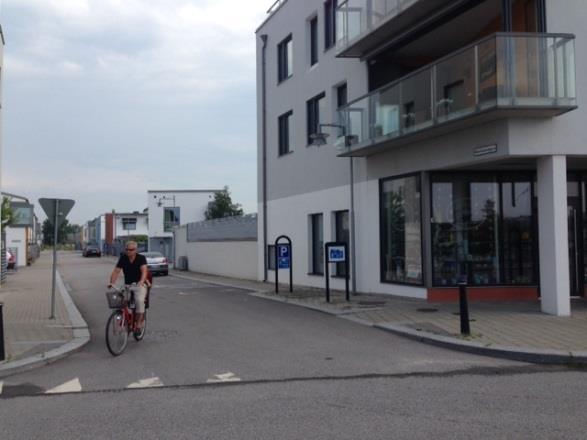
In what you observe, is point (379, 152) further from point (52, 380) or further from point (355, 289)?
point (52, 380)

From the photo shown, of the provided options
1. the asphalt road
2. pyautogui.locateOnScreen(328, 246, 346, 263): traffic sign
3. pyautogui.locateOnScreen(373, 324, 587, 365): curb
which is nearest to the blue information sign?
pyautogui.locateOnScreen(328, 246, 346, 263): traffic sign

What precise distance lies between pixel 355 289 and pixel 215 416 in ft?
38.8

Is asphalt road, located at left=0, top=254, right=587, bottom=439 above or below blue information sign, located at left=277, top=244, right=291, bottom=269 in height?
below

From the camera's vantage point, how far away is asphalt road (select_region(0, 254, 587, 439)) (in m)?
5.75

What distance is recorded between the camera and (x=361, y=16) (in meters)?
16.0

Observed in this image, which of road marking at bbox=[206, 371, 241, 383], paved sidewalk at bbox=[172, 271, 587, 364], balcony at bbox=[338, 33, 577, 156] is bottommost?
road marking at bbox=[206, 371, 241, 383]

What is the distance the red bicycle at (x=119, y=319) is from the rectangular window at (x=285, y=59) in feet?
47.0

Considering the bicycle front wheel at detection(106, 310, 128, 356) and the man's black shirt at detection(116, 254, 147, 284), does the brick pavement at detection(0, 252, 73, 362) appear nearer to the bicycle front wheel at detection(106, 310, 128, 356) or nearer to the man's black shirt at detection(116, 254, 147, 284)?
the bicycle front wheel at detection(106, 310, 128, 356)

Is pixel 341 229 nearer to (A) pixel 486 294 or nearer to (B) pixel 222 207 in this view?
(A) pixel 486 294

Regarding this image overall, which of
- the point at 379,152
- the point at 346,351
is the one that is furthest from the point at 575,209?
the point at 346,351

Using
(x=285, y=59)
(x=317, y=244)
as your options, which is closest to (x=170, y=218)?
(x=285, y=59)

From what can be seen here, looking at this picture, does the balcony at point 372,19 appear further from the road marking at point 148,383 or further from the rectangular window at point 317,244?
the road marking at point 148,383


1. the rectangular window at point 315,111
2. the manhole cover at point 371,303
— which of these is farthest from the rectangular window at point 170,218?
the manhole cover at point 371,303

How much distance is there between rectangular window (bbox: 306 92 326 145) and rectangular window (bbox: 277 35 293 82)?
2.42 metres
